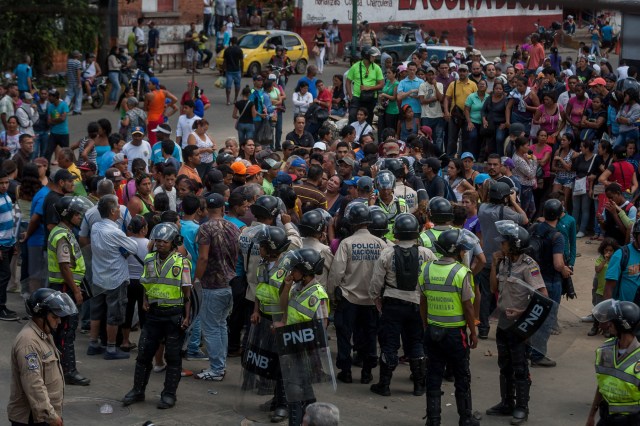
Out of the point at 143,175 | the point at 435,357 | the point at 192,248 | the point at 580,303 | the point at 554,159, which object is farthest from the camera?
the point at 554,159

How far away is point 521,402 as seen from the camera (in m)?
8.88

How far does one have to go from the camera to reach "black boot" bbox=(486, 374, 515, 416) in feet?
29.6

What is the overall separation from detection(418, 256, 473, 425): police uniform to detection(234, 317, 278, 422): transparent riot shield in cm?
134

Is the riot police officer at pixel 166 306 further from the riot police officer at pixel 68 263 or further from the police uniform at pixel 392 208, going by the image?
the police uniform at pixel 392 208

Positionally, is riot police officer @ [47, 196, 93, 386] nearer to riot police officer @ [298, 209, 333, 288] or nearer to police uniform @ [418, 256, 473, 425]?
riot police officer @ [298, 209, 333, 288]

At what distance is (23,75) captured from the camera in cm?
2133

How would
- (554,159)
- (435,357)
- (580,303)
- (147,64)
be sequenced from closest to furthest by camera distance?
(435,357) < (580,303) < (554,159) < (147,64)

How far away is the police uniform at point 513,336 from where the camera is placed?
887 cm

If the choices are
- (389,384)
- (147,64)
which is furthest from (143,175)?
(147,64)

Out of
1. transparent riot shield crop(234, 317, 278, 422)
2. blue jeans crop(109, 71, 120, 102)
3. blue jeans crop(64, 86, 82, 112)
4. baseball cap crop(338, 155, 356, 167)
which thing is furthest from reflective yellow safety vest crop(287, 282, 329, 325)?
blue jeans crop(109, 71, 120, 102)

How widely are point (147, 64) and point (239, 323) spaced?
16.6m

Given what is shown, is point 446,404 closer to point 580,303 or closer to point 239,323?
point 239,323

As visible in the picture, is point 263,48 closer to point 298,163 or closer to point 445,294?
point 298,163

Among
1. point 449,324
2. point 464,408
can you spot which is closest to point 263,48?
point 449,324
